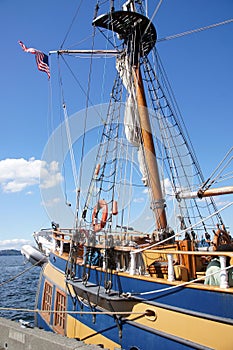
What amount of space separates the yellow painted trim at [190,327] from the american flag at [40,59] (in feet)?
41.6

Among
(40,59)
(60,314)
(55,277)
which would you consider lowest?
(60,314)

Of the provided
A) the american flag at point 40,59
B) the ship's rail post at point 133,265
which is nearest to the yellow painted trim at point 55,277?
the ship's rail post at point 133,265

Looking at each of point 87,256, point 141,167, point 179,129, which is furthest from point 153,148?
point 87,256

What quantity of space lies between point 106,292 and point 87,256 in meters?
1.49

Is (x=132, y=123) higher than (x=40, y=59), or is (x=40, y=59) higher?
(x=40, y=59)

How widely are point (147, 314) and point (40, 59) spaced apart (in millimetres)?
13324

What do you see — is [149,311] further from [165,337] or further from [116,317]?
[116,317]

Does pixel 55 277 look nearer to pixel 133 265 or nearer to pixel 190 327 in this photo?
pixel 133 265

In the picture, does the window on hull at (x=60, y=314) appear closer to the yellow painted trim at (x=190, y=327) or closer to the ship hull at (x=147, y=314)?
the ship hull at (x=147, y=314)

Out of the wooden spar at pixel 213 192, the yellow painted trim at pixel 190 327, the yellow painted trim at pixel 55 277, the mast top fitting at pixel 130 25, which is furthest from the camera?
the mast top fitting at pixel 130 25

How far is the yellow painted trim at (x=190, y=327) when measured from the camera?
4.88 metres

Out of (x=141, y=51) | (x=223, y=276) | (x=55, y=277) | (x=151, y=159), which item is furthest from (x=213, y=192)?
(x=141, y=51)

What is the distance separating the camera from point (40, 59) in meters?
14.8

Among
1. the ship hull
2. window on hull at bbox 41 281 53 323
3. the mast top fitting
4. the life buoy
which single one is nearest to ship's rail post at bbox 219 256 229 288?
the ship hull
